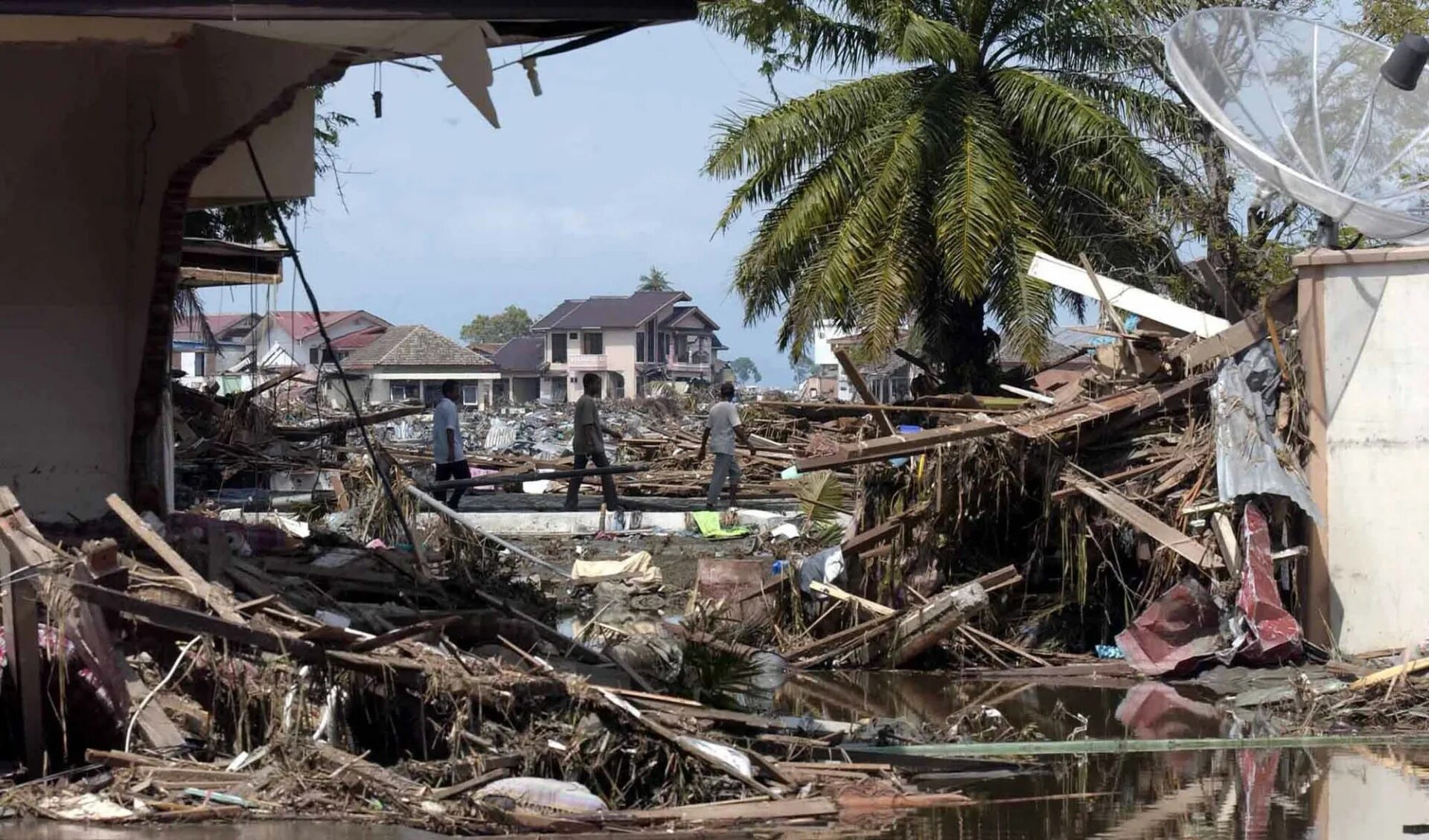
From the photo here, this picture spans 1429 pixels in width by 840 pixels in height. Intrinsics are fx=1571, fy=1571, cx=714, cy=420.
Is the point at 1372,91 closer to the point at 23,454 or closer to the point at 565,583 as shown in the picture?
the point at 565,583

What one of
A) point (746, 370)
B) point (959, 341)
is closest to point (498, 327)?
point (746, 370)

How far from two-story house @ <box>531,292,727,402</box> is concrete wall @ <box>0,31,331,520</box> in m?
76.2

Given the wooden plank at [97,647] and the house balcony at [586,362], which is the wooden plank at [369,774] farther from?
the house balcony at [586,362]

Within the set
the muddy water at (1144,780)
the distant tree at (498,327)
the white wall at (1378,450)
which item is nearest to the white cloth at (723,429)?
the muddy water at (1144,780)

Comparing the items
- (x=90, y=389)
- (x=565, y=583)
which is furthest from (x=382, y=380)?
(x=90, y=389)

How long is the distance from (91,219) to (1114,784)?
756cm

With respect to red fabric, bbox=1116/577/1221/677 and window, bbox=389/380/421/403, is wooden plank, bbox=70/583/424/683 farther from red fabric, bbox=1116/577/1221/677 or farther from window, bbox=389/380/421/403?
window, bbox=389/380/421/403

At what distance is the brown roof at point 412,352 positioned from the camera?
262ft

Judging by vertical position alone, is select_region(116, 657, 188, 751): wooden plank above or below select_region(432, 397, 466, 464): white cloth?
below

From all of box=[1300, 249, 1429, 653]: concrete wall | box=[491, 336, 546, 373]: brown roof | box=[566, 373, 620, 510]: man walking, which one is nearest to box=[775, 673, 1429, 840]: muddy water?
box=[1300, 249, 1429, 653]: concrete wall

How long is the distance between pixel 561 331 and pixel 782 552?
75279 mm

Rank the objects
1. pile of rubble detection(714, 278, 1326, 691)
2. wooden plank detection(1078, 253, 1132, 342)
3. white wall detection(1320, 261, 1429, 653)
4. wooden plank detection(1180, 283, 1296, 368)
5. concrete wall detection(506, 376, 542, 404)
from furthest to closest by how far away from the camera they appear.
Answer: concrete wall detection(506, 376, 542, 404) → wooden plank detection(1078, 253, 1132, 342) → wooden plank detection(1180, 283, 1296, 368) → pile of rubble detection(714, 278, 1326, 691) → white wall detection(1320, 261, 1429, 653)

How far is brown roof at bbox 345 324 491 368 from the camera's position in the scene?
79.8 metres

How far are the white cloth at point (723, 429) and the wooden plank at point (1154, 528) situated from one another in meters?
6.69
